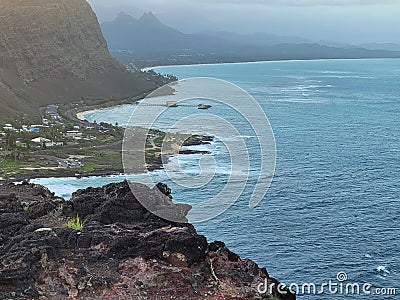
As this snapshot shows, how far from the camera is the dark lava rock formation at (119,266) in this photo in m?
32.2

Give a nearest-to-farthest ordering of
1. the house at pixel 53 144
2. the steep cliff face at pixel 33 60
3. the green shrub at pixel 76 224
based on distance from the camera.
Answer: the green shrub at pixel 76 224 → the house at pixel 53 144 → the steep cliff face at pixel 33 60

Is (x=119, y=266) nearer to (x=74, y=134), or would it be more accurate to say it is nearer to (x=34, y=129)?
(x=74, y=134)

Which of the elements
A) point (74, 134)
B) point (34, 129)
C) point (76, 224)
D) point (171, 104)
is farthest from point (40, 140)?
point (76, 224)

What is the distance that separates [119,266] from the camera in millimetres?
34281

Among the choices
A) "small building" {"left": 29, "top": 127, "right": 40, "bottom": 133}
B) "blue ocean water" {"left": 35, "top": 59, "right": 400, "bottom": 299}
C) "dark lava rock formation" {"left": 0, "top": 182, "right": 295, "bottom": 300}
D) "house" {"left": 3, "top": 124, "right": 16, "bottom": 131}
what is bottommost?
"blue ocean water" {"left": 35, "top": 59, "right": 400, "bottom": 299}

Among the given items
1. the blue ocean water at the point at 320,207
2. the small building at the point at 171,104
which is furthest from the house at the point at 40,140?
the small building at the point at 171,104

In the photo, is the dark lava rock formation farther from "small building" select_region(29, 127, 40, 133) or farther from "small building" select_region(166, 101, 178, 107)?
"small building" select_region(166, 101, 178, 107)

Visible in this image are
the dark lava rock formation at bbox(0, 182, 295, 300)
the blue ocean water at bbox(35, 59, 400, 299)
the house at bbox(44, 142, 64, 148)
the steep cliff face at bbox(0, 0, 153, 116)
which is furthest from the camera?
the steep cliff face at bbox(0, 0, 153, 116)

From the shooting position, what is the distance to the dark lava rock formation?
32.2 metres

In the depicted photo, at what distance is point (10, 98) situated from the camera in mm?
158375

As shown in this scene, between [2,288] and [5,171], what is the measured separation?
5756cm

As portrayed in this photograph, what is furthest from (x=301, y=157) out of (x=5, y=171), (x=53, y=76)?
(x=53, y=76)

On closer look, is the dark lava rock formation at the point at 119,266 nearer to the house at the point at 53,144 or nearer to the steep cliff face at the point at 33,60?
the house at the point at 53,144

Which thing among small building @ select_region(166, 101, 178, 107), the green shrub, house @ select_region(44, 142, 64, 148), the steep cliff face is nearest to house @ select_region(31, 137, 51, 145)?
house @ select_region(44, 142, 64, 148)
